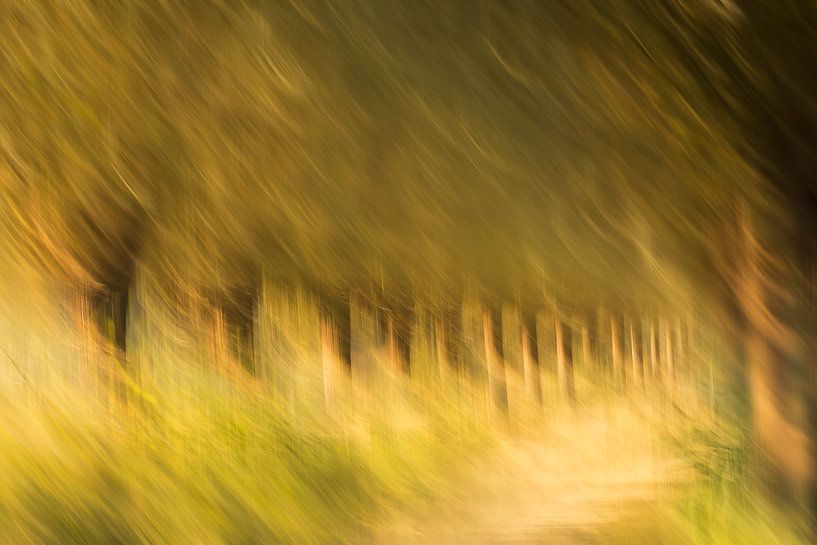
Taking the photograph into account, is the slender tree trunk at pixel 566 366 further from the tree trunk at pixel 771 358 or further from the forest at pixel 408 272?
the tree trunk at pixel 771 358

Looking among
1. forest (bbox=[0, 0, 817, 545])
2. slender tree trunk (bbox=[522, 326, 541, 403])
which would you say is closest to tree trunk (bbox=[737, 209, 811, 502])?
forest (bbox=[0, 0, 817, 545])

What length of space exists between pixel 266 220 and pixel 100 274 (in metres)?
0.19

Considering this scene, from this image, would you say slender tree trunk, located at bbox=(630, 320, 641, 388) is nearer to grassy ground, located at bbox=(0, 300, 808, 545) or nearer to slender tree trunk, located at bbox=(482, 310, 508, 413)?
grassy ground, located at bbox=(0, 300, 808, 545)

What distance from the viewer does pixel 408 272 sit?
36.0 inches

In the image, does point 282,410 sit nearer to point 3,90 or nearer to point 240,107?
point 240,107

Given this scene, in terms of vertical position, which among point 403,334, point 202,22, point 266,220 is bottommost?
point 403,334

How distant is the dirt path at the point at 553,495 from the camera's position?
2.94 ft

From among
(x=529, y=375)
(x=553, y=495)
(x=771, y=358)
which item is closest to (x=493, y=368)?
(x=529, y=375)

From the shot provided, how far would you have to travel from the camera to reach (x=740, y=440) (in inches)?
35.4

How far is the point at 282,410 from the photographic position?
35.5 inches

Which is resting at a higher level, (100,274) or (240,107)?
(240,107)

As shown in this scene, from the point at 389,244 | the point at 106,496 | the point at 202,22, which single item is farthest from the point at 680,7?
the point at 106,496

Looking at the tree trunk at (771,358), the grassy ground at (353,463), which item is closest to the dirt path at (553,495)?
the grassy ground at (353,463)

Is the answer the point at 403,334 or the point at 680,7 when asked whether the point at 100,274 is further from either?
the point at 680,7
